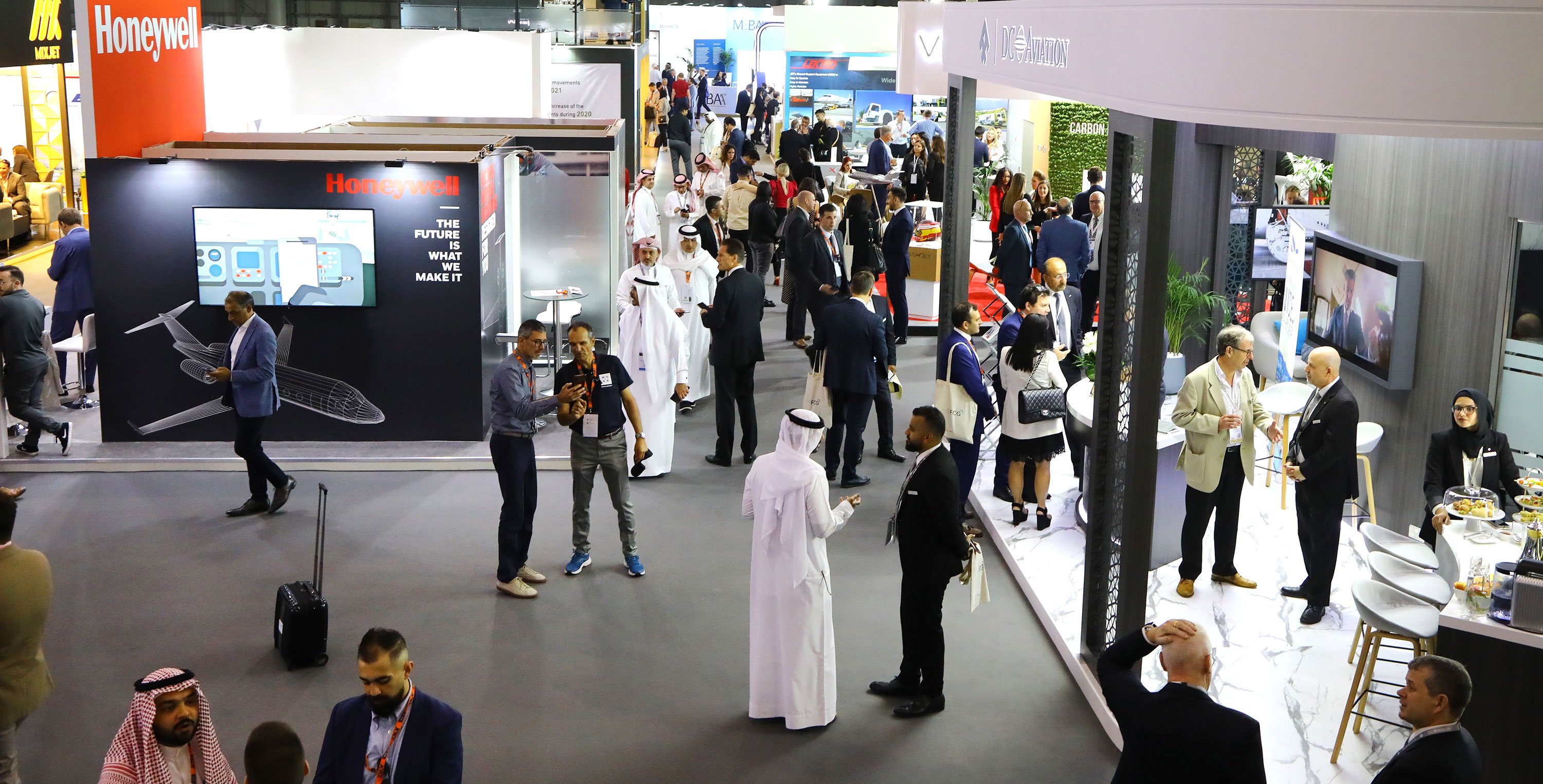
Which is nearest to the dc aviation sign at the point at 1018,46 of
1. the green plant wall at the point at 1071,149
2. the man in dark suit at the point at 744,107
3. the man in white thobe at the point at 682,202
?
the man in white thobe at the point at 682,202

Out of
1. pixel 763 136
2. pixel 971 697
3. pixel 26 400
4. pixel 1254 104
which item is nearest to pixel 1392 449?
pixel 971 697

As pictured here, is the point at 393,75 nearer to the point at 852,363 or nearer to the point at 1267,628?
the point at 852,363

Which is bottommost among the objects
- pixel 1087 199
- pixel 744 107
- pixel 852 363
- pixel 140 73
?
pixel 852 363

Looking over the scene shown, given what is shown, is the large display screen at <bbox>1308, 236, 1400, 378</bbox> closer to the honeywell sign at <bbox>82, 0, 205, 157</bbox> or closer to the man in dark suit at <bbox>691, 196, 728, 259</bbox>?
the man in dark suit at <bbox>691, 196, 728, 259</bbox>

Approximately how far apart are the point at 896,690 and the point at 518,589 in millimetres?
2145

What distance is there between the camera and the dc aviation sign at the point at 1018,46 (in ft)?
16.8

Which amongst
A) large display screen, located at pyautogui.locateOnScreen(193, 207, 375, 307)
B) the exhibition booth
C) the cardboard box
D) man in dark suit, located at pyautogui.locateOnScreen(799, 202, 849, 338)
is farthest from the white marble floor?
the cardboard box

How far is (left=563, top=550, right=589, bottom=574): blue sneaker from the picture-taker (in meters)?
7.18

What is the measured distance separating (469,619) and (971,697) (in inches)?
98.3

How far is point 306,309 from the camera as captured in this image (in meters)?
9.08

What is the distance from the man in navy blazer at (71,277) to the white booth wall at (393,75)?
5012 mm

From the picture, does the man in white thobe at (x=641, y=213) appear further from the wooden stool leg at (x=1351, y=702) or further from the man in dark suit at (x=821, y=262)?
the wooden stool leg at (x=1351, y=702)

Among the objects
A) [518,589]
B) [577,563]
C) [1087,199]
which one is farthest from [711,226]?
[518,589]

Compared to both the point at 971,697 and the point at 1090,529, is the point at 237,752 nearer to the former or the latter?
the point at 971,697
